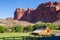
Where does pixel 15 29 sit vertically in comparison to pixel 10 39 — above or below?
below

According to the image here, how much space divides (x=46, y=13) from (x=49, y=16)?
15.0 ft

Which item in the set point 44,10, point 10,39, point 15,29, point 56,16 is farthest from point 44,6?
point 10,39

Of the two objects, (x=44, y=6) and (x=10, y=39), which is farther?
(x=44, y=6)

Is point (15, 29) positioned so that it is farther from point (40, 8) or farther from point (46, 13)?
point (40, 8)

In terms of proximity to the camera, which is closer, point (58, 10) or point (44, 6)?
point (58, 10)

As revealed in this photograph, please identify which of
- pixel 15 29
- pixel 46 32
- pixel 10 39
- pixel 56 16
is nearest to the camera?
pixel 10 39

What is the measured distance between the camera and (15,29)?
83812 mm

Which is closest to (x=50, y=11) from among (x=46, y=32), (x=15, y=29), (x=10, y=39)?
(x=15, y=29)

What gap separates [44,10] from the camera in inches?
7397

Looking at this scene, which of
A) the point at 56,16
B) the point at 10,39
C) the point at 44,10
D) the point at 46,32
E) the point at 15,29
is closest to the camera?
the point at 10,39

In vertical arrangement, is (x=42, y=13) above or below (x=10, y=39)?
below

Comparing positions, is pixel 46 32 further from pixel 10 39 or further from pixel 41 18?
pixel 41 18

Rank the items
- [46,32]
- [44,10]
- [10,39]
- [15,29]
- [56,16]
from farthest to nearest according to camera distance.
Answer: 1. [44,10]
2. [56,16]
3. [15,29]
4. [46,32]
5. [10,39]

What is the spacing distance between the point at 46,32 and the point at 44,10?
408 feet
